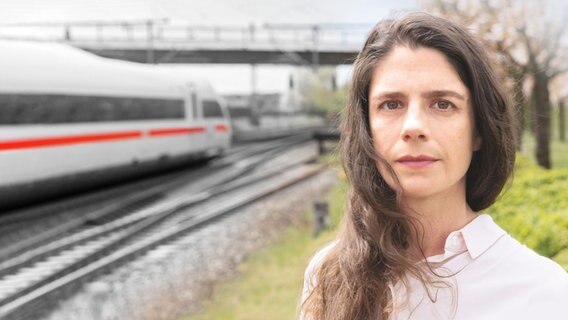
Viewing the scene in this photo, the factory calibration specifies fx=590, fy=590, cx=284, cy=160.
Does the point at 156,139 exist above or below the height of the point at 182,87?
below

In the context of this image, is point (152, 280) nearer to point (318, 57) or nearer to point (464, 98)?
point (464, 98)

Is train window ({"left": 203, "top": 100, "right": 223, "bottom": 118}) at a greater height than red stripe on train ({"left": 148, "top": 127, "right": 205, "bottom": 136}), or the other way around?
train window ({"left": 203, "top": 100, "right": 223, "bottom": 118})

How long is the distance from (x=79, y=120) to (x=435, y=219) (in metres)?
9.02

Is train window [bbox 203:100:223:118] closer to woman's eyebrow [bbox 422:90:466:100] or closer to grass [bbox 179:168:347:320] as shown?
grass [bbox 179:168:347:320]

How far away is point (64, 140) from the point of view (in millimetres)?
8953

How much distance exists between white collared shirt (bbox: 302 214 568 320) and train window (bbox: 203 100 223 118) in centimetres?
1493

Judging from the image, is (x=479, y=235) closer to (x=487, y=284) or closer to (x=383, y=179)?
(x=487, y=284)

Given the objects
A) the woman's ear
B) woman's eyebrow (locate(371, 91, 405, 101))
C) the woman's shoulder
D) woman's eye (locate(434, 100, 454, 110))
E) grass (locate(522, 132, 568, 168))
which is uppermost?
woman's eyebrow (locate(371, 91, 405, 101))

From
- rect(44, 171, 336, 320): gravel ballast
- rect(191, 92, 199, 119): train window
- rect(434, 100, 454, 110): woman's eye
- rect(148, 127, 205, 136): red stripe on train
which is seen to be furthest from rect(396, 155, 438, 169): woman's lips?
rect(191, 92, 199, 119): train window

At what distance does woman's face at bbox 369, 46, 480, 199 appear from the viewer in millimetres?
1144

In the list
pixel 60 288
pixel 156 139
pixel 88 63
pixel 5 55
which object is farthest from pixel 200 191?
pixel 60 288

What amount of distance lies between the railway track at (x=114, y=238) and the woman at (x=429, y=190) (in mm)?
4790

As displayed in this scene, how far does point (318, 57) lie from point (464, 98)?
1054 centimetres

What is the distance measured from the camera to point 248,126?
2253cm
